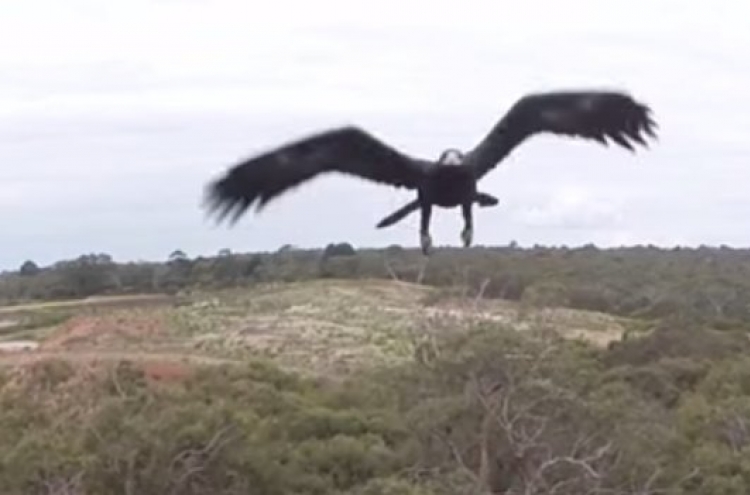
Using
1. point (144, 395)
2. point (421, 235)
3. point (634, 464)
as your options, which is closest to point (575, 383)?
point (634, 464)

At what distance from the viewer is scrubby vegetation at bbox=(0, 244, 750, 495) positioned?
34000 millimetres

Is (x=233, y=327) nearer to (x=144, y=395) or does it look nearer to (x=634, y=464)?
(x=144, y=395)

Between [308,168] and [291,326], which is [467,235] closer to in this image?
[308,168]

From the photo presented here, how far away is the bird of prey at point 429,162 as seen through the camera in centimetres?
563

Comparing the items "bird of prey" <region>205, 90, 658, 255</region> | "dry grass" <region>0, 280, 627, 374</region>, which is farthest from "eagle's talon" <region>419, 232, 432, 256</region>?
"dry grass" <region>0, 280, 627, 374</region>

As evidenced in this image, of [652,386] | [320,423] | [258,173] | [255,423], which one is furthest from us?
[652,386]

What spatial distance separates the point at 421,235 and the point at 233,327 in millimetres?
63293

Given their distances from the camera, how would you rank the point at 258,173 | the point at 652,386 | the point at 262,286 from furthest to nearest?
the point at 262,286 → the point at 652,386 → the point at 258,173

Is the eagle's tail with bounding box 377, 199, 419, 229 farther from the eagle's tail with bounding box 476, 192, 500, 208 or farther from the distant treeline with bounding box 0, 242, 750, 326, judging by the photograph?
the distant treeline with bounding box 0, 242, 750, 326

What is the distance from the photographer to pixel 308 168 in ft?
18.6

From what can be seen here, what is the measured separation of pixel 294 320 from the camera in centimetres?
6919

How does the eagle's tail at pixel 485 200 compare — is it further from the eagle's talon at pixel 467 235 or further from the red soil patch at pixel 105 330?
the red soil patch at pixel 105 330

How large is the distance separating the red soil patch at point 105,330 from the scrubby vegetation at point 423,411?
0.57 m

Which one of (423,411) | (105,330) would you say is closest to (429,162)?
(423,411)
